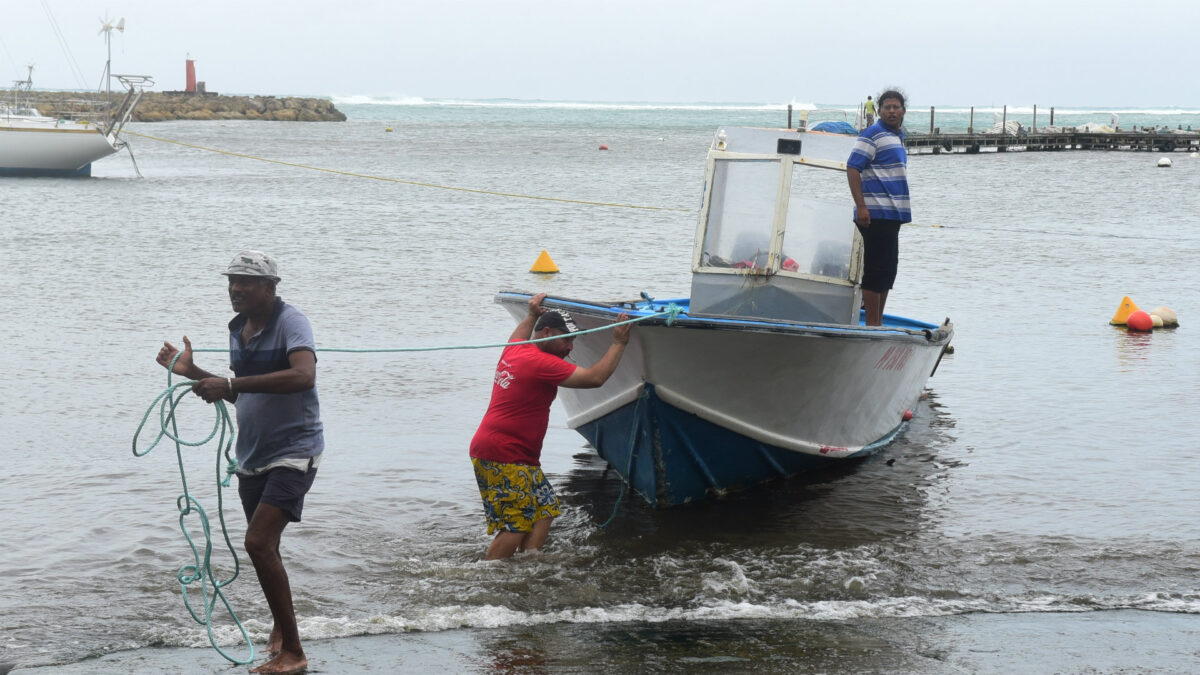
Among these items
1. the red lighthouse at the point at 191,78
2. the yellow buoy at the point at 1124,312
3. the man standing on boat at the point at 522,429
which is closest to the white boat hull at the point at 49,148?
the yellow buoy at the point at 1124,312

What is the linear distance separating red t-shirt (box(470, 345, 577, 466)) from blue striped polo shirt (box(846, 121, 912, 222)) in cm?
285

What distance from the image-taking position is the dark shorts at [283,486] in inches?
195

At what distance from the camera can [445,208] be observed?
3075 centimetres

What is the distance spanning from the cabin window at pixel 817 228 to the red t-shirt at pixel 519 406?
2680 mm

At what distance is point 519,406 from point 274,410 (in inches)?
61.8

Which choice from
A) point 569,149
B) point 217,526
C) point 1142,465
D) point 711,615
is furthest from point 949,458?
point 569,149

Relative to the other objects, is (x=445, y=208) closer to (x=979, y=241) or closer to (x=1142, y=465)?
(x=979, y=241)

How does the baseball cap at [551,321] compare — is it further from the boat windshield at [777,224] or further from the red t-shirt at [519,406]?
the boat windshield at [777,224]

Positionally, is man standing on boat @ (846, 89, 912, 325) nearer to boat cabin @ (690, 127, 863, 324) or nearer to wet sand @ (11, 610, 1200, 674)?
boat cabin @ (690, 127, 863, 324)

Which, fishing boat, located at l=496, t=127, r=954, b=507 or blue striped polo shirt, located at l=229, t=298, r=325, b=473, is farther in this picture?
fishing boat, located at l=496, t=127, r=954, b=507

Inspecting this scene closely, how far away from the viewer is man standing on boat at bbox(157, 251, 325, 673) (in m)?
4.90

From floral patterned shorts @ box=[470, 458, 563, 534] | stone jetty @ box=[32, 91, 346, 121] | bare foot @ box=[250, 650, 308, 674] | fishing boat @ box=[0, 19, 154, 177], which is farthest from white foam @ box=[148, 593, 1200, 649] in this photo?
stone jetty @ box=[32, 91, 346, 121]

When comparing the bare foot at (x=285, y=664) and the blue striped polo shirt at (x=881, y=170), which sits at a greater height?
the blue striped polo shirt at (x=881, y=170)

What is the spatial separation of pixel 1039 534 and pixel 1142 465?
194cm
